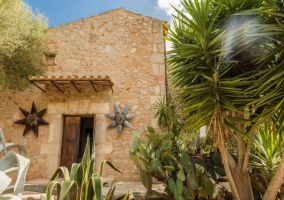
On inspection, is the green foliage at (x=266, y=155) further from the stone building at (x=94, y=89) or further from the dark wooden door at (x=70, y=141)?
the dark wooden door at (x=70, y=141)

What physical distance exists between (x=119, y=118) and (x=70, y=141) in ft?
4.07

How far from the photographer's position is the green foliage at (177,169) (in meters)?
2.42

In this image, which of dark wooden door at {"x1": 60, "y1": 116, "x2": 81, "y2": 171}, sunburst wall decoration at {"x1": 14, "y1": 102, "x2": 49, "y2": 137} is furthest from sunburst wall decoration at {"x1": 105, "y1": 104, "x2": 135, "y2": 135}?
sunburst wall decoration at {"x1": 14, "y1": 102, "x2": 49, "y2": 137}

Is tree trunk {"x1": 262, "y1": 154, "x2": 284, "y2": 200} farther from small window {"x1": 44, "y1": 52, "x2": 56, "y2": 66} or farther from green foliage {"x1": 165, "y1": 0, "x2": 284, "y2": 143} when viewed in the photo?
small window {"x1": 44, "y1": 52, "x2": 56, "y2": 66}

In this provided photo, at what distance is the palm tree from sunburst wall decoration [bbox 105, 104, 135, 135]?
91.5 inches

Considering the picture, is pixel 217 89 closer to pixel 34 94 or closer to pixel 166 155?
pixel 166 155

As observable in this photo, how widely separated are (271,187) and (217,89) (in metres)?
1.18

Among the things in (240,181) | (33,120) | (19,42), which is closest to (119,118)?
(33,120)

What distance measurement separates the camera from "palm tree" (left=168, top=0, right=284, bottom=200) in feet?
7.21

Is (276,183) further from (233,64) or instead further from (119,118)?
(119,118)

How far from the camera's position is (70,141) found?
4980mm

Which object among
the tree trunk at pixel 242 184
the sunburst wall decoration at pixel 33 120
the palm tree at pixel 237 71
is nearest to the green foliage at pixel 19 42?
the sunburst wall decoration at pixel 33 120

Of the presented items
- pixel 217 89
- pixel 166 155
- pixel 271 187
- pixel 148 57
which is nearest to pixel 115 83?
pixel 148 57

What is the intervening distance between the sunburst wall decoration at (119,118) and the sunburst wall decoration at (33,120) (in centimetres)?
146
